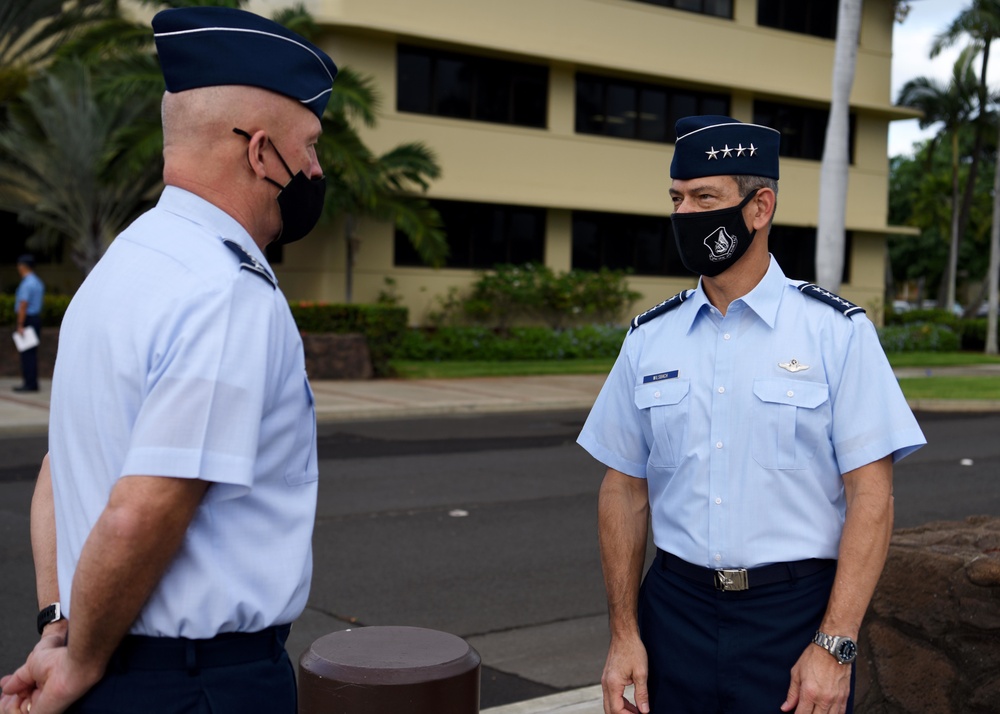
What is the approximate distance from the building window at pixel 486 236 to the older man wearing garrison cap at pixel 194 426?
22.5m

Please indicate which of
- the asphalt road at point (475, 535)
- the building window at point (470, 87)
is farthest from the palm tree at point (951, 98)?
the asphalt road at point (475, 535)

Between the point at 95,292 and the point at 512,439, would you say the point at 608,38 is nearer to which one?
the point at 512,439

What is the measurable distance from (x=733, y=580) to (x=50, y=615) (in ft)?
4.97

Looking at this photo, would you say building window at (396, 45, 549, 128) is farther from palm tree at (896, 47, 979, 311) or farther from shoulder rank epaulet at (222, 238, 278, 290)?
shoulder rank epaulet at (222, 238, 278, 290)

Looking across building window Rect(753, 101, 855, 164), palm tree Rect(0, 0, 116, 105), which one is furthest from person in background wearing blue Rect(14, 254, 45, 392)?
building window Rect(753, 101, 855, 164)

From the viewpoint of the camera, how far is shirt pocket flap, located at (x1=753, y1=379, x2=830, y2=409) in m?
2.71

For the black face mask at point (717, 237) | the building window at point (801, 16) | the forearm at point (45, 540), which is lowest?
the forearm at point (45, 540)

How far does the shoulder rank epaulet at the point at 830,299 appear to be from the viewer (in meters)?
2.81

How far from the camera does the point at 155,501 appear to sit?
180 centimetres

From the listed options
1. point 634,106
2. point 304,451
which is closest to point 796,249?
point 634,106

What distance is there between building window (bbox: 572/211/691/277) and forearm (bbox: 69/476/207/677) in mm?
25875

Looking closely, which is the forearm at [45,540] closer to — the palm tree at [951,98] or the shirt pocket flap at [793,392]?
the shirt pocket flap at [793,392]

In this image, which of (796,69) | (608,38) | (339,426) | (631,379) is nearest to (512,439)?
(339,426)

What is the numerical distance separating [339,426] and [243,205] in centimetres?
1281
